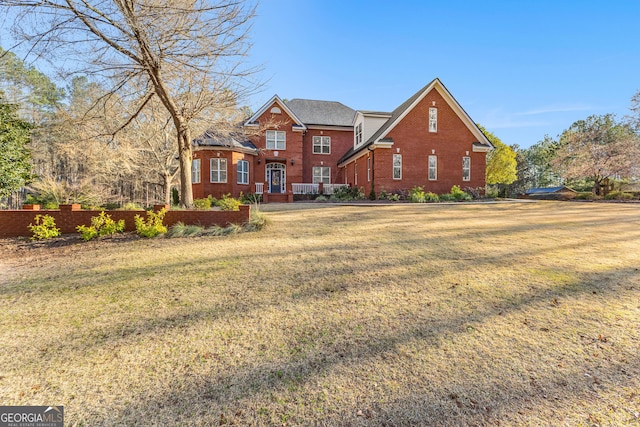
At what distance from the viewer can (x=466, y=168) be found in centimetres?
2194

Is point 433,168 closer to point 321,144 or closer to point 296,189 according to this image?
point 321,144

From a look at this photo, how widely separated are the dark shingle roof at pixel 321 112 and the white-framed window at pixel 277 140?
305 cm

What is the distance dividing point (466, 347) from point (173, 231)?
7691 mm

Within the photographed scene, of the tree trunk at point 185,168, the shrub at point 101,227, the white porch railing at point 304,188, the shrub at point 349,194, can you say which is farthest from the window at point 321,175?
the shrub at point 101,227

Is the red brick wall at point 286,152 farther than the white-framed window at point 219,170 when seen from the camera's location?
Yes

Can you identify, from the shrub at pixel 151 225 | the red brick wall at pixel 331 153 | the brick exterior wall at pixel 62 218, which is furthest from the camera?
the red brick wall at pixel 331 153

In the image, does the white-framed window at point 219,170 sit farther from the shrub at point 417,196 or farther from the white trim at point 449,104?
the shrub at point 417,196

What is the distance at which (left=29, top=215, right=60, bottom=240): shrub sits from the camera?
26.2 ft

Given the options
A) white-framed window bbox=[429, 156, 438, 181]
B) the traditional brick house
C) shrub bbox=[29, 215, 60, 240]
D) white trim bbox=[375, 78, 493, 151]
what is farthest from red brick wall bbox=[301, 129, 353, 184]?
shrub bbox=[29, 215, 60, 240]

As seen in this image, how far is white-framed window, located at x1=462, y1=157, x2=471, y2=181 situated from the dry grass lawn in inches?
661

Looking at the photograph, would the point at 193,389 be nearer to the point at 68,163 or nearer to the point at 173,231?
the point at 173,231

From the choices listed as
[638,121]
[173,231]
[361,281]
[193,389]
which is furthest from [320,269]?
[638,121]

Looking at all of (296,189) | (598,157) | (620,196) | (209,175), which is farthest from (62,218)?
(598,157)

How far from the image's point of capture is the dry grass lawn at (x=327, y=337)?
2.34 meters
